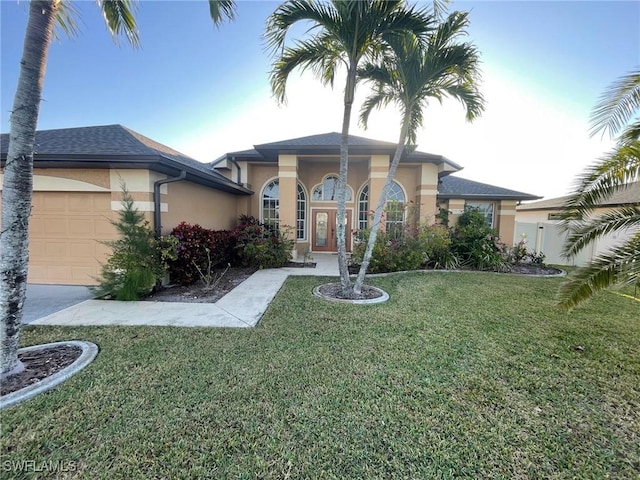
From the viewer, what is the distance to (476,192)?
49.2ft

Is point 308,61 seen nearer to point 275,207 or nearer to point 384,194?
point 384,194

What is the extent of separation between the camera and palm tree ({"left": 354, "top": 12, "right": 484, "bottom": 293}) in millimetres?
5742

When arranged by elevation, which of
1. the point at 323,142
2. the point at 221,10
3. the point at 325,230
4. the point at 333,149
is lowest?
the point at 325,230

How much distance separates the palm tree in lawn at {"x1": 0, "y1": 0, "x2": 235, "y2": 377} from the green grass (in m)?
0.98

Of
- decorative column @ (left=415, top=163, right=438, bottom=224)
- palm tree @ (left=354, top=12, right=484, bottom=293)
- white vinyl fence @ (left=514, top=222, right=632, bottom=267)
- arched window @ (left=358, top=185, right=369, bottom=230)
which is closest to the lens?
palm tree @ (left=354, top=12, right=484, bottom=293)

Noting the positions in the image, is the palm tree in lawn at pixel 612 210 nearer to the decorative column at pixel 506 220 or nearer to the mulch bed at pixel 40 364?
the mulch bed at pixel 40 364

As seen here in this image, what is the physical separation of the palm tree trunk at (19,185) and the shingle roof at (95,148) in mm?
3471

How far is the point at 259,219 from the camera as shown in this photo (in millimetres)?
13461

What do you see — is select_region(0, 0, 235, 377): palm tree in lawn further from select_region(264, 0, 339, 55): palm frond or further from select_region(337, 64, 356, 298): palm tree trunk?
select_region(337, 64, 356, 298): palm tree trunk

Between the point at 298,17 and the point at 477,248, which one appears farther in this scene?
the point at 477,248

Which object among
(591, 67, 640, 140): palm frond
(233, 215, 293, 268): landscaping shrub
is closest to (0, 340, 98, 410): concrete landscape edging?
(233, 215, 293, 268): landscaping shrub

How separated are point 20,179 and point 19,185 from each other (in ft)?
0.24

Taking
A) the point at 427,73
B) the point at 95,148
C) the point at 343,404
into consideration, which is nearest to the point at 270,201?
the point at 95,148

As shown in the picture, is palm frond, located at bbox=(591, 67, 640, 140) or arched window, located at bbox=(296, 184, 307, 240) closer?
palm frond, located at bbox=(591, 67, 640, 140)
